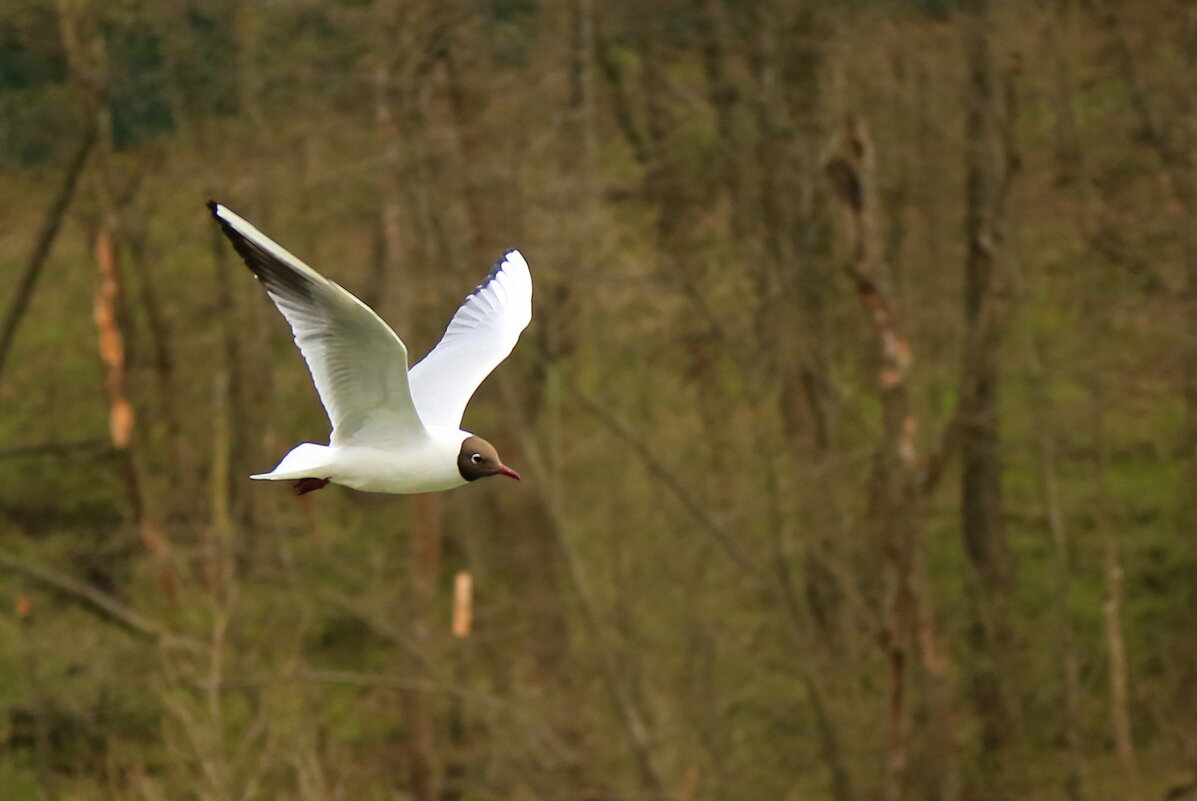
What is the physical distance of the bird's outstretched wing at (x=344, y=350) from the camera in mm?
5746

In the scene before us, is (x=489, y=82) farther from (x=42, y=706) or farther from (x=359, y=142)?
(x=42, y=706)

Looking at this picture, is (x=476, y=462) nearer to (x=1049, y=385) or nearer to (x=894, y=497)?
(x=894, y=497)

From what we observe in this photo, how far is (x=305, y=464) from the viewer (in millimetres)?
6160

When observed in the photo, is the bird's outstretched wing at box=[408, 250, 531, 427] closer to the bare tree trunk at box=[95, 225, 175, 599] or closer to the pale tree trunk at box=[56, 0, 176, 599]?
the pale tree trunk at box=[56, 0, 176, 599]

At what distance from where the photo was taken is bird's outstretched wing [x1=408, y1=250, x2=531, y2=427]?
693 cm

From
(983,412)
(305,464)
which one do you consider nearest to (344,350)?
(305,464)

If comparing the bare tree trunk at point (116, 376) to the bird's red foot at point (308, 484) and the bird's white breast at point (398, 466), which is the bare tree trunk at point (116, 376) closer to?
the bird's red foot at point (308, 484)

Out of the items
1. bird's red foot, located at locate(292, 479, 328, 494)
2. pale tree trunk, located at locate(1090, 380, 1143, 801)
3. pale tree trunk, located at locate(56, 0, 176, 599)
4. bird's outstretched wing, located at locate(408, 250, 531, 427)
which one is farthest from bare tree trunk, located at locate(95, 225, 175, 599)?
bird's red foot, located at locate(292, 479, 328, 494)

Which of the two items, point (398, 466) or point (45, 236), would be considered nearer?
point (398, 466)

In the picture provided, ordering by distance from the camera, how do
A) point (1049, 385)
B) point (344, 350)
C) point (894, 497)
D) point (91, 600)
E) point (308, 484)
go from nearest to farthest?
point (344, 350)
point (308, 484)
point (894, 497)
point (91, 600)
point (1049, 385)

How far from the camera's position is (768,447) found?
544 inches

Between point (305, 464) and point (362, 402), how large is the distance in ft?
0.90

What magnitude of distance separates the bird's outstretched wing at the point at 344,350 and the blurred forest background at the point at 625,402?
5451 millimetres

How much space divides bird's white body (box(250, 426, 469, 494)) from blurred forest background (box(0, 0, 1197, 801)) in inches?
211
